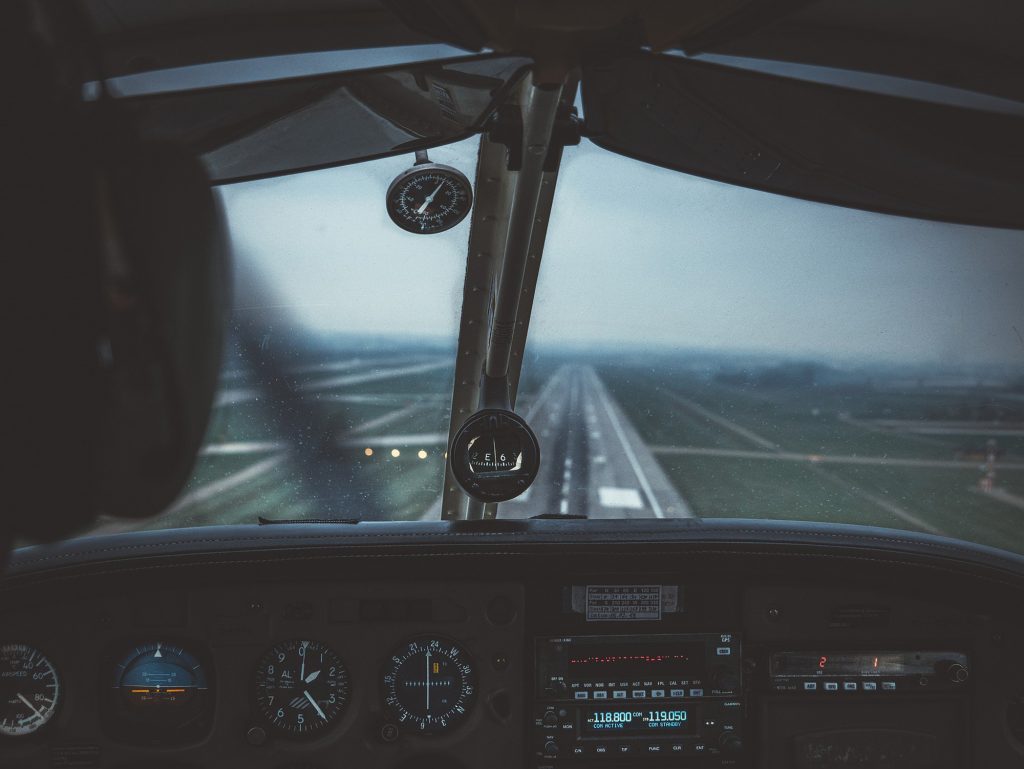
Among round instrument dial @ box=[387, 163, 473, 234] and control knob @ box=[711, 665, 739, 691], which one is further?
round instrument dial @ box=[387, 163, 473, 234]

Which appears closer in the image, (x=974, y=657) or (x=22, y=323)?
(x=22, y=323)

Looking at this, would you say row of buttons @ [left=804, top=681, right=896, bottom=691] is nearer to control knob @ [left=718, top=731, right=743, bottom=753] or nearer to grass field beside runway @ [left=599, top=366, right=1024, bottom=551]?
control knob @ [left=718, top=731, right=743, bottom=753]

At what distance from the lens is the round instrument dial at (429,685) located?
2221mm

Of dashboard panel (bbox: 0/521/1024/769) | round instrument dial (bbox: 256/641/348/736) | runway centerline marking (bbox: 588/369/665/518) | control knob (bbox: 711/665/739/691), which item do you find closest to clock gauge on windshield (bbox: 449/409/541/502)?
dashboard panel (bbox: 0/521/1024/769)

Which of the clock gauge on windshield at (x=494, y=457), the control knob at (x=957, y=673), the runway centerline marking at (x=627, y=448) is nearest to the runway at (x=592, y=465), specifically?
the runway centerline marking at (x=627, y=448)

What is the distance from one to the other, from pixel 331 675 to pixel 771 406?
3.25m

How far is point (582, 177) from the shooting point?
2910 millimetres

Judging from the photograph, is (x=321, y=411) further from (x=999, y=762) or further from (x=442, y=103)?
(x=999, y=762)

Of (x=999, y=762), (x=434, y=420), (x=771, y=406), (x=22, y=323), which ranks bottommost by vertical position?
(x=999, y=762)

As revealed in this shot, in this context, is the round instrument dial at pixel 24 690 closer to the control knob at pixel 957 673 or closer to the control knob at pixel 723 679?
the control knob at pixel 723 679

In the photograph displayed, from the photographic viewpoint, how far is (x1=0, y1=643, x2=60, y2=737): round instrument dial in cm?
213

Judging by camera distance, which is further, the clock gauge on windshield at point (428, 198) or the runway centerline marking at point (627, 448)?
the runway centerline marking at point (627, 448)

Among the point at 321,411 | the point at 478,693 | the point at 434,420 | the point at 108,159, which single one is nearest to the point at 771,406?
the point at 434,420

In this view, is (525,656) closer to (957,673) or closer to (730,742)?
(730,742)
